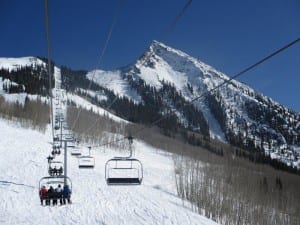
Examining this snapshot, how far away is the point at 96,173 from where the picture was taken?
35.4 metres

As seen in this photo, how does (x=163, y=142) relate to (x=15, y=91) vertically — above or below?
below

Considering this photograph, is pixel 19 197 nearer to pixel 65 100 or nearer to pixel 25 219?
pixel 25 219

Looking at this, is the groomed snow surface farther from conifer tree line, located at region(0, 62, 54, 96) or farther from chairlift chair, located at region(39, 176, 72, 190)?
conifer tree line, located at region(0, 62, 54, 96)

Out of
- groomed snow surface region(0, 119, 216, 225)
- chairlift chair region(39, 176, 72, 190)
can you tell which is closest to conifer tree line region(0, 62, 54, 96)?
groomed snow surface region(0, 119, 216, 225)

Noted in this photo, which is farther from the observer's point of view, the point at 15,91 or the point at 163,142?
the point at 15,91

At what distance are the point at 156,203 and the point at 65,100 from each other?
117 meters

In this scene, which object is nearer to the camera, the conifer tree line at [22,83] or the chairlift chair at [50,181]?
the chairlift chair at [50,181]

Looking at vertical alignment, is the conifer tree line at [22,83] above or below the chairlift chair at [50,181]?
above

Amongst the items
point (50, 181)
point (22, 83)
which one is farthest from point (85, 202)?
point (22, 83)

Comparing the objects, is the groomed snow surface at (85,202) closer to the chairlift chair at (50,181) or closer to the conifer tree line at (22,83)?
the chairlift chair at (50,181)

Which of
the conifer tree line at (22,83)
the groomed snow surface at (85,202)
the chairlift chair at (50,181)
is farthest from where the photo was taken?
the conifer tree line at (22,83)

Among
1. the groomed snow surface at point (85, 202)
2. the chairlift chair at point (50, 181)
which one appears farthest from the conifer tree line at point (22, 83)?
the chairlift chair at point (50, 181)

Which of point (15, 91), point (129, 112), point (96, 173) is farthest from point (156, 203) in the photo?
point (129, 112)

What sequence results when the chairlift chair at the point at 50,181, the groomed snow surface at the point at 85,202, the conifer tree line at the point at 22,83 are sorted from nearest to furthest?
1. the chairlift chair at the point at 50,181
2. the groomed snow surface at the point at 85,202
3. the conifer tree line at the point at 22,83
